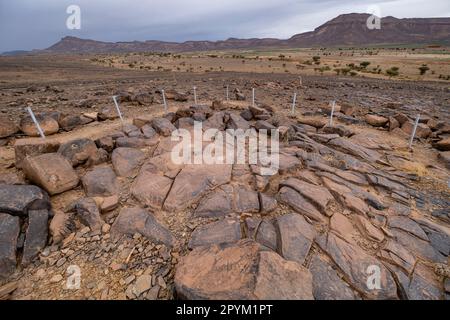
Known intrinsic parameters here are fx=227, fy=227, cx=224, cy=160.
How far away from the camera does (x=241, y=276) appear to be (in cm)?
337

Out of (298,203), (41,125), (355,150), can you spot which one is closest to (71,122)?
(41,125)

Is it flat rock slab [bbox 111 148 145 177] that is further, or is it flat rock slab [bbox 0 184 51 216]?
flat rock slab [bbox 111 148 145 177]

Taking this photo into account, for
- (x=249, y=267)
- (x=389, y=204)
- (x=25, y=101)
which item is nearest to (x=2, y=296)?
(x=249, y=267)

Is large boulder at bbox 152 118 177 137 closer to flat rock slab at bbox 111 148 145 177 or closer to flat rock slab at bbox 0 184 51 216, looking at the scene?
flat rock slab at bbox 111 148 145 177

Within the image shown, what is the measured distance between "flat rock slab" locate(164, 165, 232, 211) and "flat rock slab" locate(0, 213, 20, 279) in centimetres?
267

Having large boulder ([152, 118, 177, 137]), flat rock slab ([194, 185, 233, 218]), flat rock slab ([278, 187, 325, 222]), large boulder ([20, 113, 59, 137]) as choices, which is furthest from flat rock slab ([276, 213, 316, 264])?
large boulder ([20, 113, 59, 137])

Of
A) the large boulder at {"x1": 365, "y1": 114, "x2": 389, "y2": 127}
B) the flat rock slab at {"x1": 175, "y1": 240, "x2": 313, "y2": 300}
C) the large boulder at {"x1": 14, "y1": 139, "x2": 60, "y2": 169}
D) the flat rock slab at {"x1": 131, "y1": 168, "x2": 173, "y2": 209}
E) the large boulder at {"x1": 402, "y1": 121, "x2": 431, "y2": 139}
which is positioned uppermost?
the large boulder at {"x1": 365, "y1": 114, "x2": 389, "y2": 127}

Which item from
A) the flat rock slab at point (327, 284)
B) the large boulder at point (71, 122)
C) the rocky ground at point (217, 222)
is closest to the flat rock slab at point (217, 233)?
the rocky ground at point (217, 222)

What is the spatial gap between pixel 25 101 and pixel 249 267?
1891 centimetres

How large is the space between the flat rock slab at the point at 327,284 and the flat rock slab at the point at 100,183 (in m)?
4.70

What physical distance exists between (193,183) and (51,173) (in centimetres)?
332

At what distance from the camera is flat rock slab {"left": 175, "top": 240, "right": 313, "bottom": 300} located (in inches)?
125

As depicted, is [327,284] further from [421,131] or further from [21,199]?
[421,131]

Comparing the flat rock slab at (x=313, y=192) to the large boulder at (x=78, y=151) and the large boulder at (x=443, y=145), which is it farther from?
the large boulder at (x=443, y=145)
